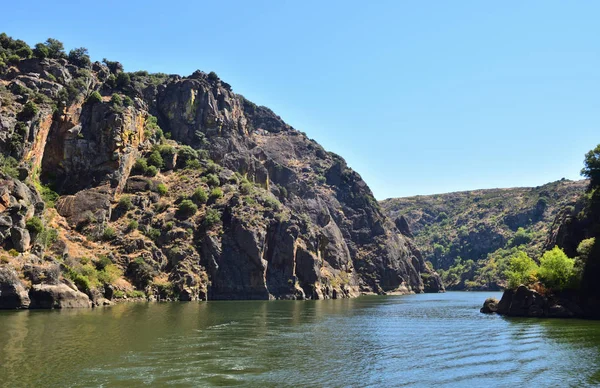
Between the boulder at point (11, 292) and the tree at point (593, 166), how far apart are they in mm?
97107

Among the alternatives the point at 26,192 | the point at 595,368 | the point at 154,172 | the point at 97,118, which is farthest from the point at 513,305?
the point at 97,118

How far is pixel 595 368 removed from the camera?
3297 cm

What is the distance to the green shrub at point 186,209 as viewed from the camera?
12544cm

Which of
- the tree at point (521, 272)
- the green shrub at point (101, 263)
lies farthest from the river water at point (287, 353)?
the green shrub at point (101, 263)

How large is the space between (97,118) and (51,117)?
12.2m

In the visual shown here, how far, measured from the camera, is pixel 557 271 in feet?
235

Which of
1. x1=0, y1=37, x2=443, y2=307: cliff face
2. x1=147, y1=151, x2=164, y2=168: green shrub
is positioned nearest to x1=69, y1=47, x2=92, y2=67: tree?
x1=0, y1=37, x2=443, y2=307: cliff face

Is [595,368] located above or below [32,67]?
below

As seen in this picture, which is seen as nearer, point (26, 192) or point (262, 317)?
point (262, 317)

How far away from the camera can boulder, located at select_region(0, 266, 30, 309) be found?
68375mm

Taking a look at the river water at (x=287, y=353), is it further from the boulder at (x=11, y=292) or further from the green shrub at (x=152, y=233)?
the green shrub at (x=152, y=233)

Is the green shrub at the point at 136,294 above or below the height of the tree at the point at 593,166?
below

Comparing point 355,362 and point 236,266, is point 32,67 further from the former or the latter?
point 355,362

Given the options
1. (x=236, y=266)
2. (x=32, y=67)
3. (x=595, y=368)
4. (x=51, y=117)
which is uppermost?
(x=32, y=67)
